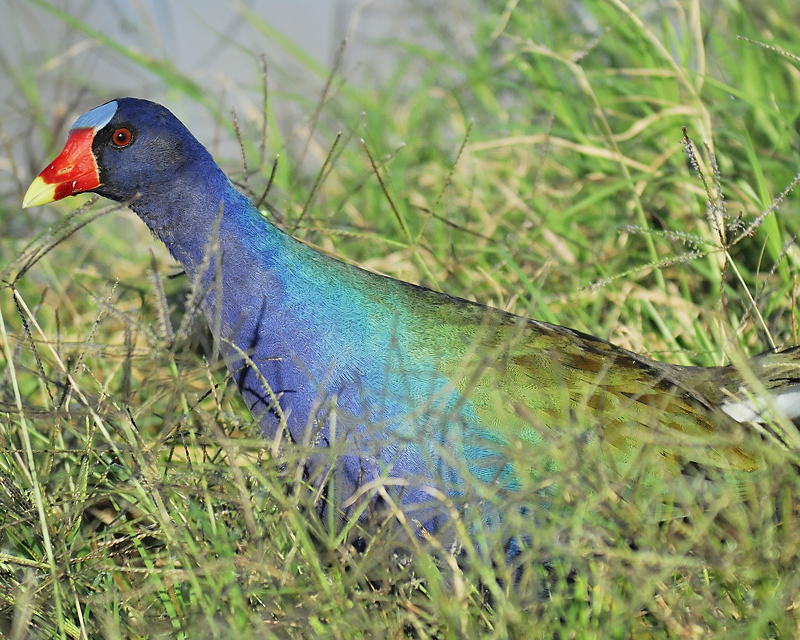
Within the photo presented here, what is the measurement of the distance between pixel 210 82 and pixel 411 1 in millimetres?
967

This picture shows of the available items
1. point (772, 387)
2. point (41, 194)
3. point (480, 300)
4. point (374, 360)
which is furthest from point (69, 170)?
point (772, 387)

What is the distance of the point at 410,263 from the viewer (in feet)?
9.82

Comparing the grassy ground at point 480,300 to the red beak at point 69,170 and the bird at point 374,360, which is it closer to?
the bird at point 374,360

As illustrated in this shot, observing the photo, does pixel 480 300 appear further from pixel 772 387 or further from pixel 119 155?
pixel 119 155

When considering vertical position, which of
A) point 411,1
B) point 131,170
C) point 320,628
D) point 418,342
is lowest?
point 320,628

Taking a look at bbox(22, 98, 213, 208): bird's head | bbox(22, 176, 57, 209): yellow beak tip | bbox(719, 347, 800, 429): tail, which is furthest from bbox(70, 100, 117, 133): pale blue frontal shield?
bbox(719, 347, 800, 429): tail

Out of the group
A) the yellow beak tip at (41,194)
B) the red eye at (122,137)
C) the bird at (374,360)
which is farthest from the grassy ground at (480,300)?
the red eye at (122,137)

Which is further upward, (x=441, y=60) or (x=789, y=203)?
(x=441, y=60)

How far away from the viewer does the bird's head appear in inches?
81.8

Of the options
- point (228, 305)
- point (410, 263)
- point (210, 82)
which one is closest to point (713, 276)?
point (410, 263)

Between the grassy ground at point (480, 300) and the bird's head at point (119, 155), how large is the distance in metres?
0.26

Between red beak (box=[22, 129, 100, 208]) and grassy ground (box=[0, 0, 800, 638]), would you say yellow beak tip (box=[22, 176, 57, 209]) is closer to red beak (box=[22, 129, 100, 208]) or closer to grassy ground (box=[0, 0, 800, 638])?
red beak (box=[22, 129, 100, 208])

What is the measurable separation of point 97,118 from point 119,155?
0.10 m

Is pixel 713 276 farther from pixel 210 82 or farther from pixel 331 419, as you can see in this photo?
pixel 210 82
